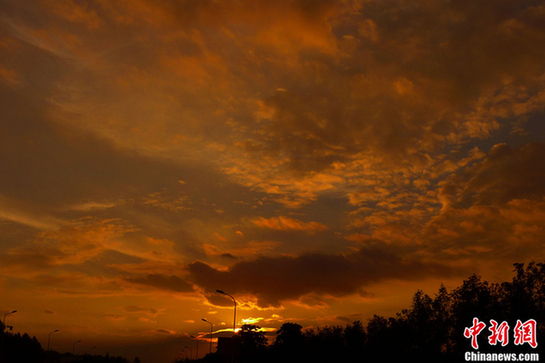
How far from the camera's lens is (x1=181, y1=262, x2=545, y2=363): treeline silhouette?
208ft

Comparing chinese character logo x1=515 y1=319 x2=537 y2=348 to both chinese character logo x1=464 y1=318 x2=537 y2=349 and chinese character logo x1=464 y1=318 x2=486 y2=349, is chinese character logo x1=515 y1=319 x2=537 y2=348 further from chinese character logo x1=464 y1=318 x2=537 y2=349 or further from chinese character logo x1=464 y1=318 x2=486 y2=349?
chinese character logo x1=464 y1=318 x2=486 y2=349

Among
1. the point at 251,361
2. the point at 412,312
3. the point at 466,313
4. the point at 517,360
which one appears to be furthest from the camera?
the point at 251,361

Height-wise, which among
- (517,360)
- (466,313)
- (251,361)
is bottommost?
(251,361)

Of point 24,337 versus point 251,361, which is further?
point 24,337

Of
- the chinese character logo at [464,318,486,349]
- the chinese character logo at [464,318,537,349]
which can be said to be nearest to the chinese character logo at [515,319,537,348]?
the chinese character logo at [464,318,537,349]

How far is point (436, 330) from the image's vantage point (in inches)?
3270

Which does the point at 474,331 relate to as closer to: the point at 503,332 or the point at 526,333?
the point at 503,332

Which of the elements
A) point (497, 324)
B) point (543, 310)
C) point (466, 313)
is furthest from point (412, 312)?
point (543, 310)

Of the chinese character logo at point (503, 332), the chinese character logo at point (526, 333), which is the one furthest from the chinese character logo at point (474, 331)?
the chinese character logo at point (526, 333)

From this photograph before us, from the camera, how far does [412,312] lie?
3501 inches

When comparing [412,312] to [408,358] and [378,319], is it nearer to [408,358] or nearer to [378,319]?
[408,358]

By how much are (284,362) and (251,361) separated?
18.7 m

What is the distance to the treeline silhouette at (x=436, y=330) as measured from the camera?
63.4 meters

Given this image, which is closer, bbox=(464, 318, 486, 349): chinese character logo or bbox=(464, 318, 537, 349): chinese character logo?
bbox=(464, 318, 537, 349): chinese character logo
